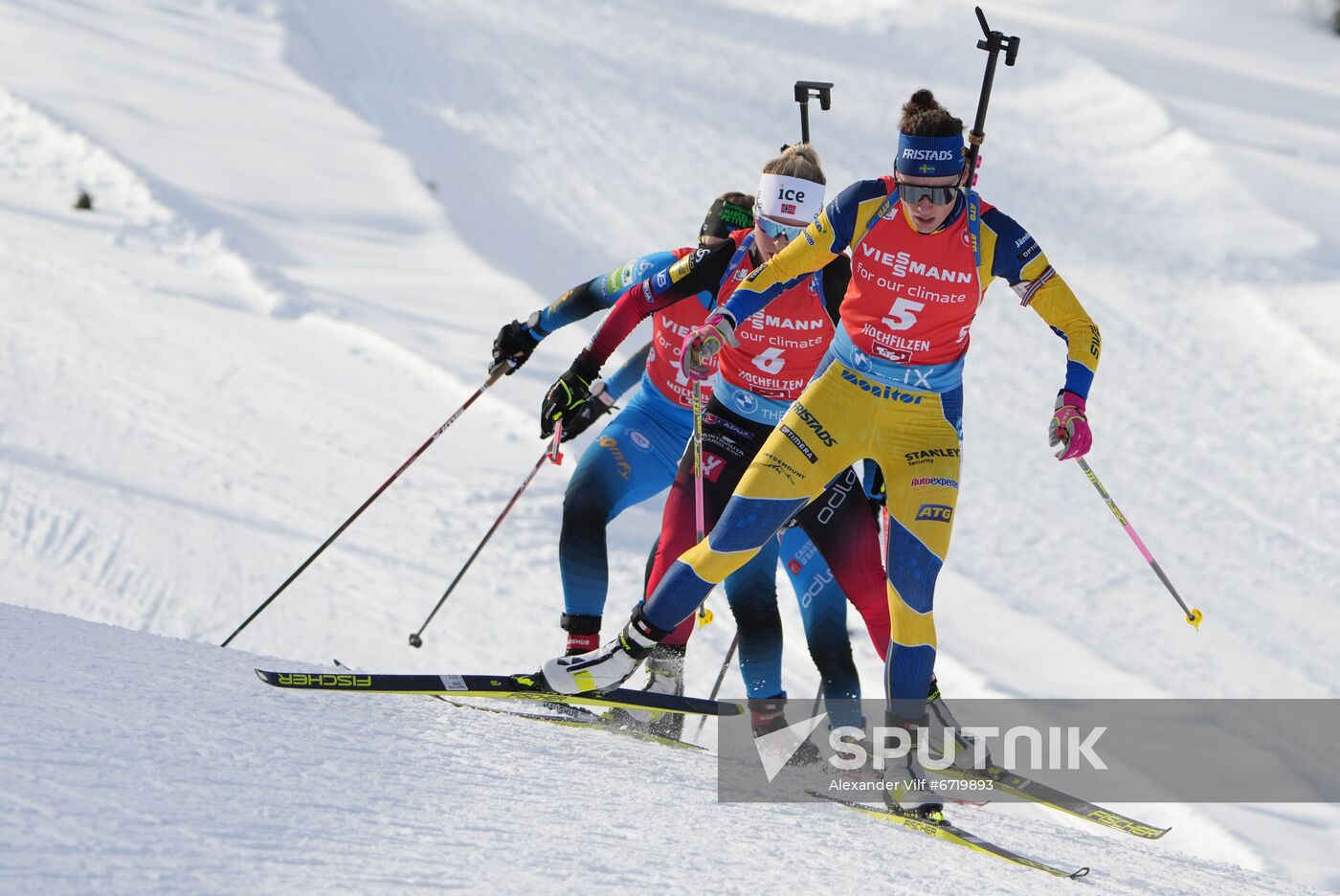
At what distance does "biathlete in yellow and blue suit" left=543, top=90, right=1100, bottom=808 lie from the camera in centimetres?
414

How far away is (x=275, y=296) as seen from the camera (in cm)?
1045

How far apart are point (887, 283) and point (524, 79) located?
14646 millimetres

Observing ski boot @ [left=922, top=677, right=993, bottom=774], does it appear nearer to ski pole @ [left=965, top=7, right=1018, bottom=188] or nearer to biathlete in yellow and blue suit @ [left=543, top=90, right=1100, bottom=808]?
biathlete in yellow and blue suit @ [left=543, top=90, right=1100, bottom=808]

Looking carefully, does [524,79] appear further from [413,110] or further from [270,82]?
[270,82]

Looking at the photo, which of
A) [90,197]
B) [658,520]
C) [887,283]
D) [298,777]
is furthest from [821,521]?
[90,197]

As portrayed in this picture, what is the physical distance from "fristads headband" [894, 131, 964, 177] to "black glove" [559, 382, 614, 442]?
6.07 ft

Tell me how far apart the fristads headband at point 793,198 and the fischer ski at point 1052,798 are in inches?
75.1

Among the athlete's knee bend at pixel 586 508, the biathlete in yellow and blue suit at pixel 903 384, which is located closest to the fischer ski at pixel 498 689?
the biathlete in yellow and blue suit at pixel 903 384

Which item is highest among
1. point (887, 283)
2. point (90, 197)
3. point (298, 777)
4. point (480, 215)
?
point (887, 283)

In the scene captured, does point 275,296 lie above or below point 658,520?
below

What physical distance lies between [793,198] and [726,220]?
0.43 metres

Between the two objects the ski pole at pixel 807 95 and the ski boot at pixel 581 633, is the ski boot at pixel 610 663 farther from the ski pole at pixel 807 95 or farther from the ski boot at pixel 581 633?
the ski pole at pixel 807 95

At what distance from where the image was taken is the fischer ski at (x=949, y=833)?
12.6ft

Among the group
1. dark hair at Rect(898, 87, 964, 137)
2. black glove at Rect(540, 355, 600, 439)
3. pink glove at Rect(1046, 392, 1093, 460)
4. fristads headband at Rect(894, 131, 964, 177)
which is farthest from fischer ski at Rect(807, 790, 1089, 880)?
dark hair at Rect(898, 87, 964, 137)
